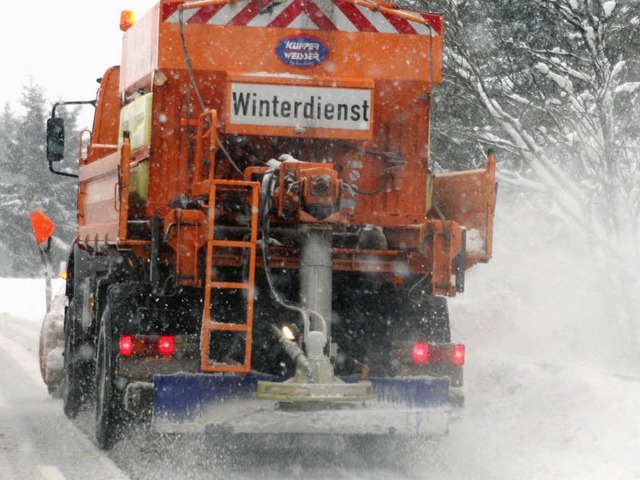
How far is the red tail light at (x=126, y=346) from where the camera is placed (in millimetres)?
7008

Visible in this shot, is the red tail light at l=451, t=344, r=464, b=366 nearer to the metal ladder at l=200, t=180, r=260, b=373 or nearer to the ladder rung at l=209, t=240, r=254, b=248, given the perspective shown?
the metal ladder at l=200, t=180, r=260, b=373

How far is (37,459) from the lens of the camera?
7445 millimetres

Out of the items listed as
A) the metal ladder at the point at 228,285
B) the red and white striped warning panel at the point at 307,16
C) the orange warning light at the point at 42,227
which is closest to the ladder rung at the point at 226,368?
the metal ladder at the point at 228,285

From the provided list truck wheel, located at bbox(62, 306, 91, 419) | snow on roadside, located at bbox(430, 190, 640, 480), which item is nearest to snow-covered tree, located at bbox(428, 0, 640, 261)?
snow on roadside, located at bbox(430, 190, 640, 480)

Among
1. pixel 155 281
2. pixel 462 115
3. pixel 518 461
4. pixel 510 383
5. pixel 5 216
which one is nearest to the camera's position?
pixel 155 281

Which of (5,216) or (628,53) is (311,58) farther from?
(5,216)

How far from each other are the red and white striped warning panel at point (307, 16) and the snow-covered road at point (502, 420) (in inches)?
109

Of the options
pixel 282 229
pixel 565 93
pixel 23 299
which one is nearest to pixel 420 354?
pixel 282 229

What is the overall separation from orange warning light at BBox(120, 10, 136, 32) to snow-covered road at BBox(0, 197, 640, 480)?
3192mm

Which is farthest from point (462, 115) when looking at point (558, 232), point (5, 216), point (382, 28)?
point (5, 216)

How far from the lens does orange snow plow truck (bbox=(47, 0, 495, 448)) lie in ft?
21.9

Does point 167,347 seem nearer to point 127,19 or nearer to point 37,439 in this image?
point 37,439

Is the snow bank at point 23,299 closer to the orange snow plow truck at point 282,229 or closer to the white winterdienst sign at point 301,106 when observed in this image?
the orange snow plow truck at point 282,229

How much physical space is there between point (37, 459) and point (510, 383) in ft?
15.0
